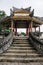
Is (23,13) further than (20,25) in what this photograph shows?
No

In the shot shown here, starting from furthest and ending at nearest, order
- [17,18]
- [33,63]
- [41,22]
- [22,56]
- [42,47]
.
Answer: [41,22]
[17,18]
[42,47]
[22,56]
[33,63]

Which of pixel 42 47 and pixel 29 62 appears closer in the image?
pixel 29 62

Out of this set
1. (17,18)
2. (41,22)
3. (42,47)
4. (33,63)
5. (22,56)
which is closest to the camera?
(33,63)

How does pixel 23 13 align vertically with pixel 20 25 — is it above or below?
A: above

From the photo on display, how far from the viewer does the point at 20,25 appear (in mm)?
32625

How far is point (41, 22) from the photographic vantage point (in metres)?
31.0

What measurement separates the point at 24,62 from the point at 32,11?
2023 centimetres

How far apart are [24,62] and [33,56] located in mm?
1312

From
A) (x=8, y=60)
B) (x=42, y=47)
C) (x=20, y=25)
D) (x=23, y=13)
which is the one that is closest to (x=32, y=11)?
(x=23, y=13)

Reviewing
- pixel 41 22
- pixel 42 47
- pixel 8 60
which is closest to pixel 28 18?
pixel 41 22

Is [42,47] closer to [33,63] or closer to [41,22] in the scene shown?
[33,63]

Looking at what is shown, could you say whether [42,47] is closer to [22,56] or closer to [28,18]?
[22,56]

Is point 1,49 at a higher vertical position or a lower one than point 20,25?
higher

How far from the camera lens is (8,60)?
9.32m
